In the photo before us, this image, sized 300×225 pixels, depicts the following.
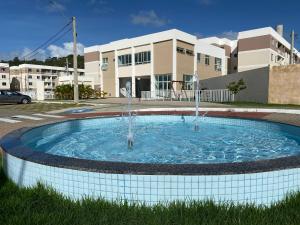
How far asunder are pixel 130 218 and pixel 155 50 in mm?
35650

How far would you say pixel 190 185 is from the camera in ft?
10.9

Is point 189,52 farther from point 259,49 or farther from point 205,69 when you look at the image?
point 259,49

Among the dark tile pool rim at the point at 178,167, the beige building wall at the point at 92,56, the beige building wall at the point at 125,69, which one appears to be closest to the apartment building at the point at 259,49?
the beige building wall at the point at 125,69

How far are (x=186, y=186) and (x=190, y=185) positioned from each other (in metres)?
0.05

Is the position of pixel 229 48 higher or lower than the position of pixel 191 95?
higher

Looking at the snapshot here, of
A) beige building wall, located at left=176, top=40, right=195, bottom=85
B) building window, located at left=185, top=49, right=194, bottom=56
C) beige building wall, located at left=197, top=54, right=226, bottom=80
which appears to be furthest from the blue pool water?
beige building wall, located at left=197, top=54, right=226, bottom=80

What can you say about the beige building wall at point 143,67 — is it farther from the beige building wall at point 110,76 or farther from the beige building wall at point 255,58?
the beige building wall at point 255,58

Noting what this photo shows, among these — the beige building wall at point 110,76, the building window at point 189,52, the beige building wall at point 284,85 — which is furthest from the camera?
the beige building wall at point 110,76

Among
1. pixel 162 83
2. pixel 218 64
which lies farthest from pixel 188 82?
pixel 218 64

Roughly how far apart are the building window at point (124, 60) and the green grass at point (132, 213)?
3890 cm

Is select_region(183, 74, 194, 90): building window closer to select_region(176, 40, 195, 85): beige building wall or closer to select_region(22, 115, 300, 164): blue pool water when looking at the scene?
select_region(176, 40, 195, 85): beige building wall

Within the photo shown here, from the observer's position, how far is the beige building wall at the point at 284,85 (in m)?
20.1

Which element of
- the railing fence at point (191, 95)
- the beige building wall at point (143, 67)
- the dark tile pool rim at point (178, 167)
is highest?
the beige building wall at point (143, 67)

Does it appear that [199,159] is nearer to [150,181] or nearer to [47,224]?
[150,181]
